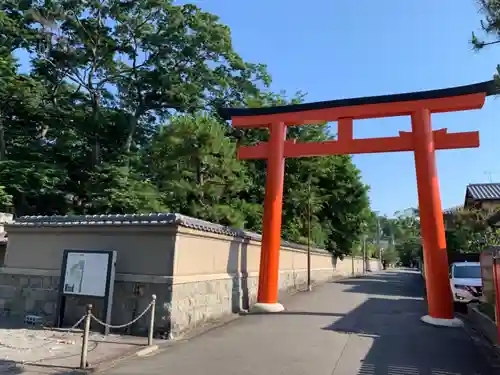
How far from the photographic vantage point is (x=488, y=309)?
30.2 ft

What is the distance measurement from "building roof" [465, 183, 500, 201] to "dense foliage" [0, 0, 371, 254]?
7.32 m

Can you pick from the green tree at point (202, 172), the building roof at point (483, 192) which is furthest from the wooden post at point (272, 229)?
the building roof at point (483, 192)

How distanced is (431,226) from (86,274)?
849 centimetres

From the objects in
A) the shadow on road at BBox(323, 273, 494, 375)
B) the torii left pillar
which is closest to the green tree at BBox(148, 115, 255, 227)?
the torii left pillar

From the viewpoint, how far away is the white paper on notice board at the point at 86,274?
850cm

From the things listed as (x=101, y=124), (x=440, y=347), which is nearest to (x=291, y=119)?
(x=440, y=347)

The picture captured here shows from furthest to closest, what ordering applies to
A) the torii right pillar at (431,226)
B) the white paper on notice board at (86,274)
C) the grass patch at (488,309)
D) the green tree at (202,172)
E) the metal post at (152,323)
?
1. the green tree at (202,172)
2. the torii right pillar at (431,226)
3. the grass patch at (488,309)
4. the white paper on notice board at (86,274)
5. the metal post at (152,323)

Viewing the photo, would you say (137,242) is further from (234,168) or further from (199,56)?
(199,56)

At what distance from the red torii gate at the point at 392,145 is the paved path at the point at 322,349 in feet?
3.41

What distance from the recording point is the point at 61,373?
559 centimetres

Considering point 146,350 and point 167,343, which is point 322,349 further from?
point 146,350

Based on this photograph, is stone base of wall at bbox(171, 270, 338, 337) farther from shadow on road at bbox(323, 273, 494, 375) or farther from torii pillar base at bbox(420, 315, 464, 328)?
torii pillar base at bbox(420, 315, 464, 328)

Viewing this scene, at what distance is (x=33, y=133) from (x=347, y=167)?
67.4 feet

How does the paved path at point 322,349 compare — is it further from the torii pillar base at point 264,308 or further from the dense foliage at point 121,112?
the dense foliage at point 121,112
